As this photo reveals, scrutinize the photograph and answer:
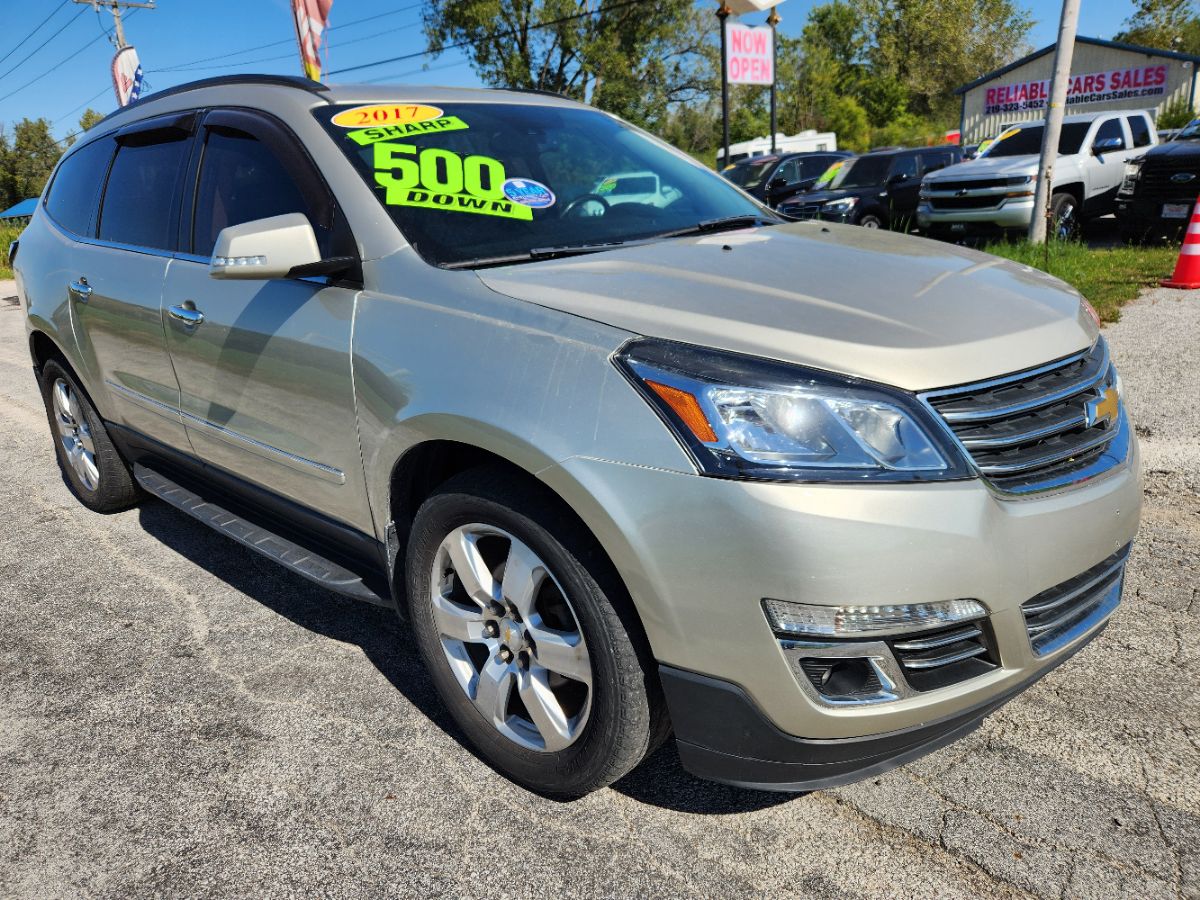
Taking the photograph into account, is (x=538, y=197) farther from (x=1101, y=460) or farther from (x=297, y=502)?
(x=1101, y=460)

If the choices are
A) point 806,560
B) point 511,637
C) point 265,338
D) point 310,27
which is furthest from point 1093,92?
point 806,560

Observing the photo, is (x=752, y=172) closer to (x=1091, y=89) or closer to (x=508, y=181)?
(x=508, y=181)

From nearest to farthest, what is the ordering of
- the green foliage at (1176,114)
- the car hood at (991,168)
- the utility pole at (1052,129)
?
1. the utility pole at (1052,129)
2. the car hood at (991,168)
3. the green foliage at (1176,114)

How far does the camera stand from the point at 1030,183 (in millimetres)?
11453

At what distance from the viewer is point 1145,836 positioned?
2.07m

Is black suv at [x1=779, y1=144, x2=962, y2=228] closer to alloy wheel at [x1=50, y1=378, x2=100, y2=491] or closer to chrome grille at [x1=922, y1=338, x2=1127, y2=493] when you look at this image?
alloy wheel at [x1=50, y1=378, x2=100, y2=491]

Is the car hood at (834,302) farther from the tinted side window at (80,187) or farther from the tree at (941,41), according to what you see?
the tree at (941,41)

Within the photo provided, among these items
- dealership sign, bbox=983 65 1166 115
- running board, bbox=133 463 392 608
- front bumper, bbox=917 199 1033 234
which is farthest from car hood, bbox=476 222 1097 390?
dealership sign, bbox=983 65 1166 115

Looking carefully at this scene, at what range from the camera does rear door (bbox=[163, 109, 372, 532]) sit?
2.59 m

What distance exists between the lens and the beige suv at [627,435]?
1.80 m

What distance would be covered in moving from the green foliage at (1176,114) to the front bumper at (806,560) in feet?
120

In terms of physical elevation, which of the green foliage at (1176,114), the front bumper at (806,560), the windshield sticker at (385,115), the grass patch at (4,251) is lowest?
the green foliage at (1176,114)

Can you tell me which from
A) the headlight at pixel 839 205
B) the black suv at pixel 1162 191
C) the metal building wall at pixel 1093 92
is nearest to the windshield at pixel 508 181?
the black suv at pixel 1162 191

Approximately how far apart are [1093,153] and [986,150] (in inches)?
71.4
